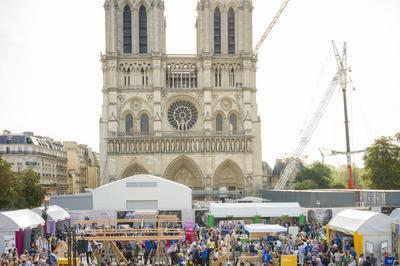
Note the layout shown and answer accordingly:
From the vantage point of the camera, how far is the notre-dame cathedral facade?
72.2m

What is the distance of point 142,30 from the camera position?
75.9 metres

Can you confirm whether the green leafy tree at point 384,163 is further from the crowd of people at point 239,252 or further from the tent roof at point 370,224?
the tent roof at point 370,224

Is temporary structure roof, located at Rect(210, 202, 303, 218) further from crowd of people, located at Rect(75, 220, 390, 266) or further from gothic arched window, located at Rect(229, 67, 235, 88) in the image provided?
gothic arched window, located at Rect(229, 67, 235, 88)

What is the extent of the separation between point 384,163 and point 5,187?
104ft

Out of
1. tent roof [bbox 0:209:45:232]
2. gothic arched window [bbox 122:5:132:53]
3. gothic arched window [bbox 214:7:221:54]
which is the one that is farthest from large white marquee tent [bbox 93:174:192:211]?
gothic arched window [bbox 214:7:221:54]

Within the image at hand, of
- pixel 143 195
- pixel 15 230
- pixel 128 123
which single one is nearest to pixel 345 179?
pixel 128 123

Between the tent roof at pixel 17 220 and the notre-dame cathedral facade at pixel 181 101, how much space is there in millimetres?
40453

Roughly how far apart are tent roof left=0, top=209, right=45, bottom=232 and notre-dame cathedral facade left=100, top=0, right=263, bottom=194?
4045cm

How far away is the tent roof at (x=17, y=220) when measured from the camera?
89.2ft

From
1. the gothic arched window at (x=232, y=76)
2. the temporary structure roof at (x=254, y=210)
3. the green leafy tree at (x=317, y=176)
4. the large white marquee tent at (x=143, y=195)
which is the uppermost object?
the gothic arched window at (x=232, y=76)

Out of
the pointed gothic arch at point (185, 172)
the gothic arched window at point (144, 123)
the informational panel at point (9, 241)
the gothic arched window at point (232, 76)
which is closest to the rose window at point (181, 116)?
the gothic arched window at point (144, 123)

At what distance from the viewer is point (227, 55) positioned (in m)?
74.8

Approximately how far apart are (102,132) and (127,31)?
42.3 feet

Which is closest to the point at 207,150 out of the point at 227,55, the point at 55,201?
the point at 227,55
